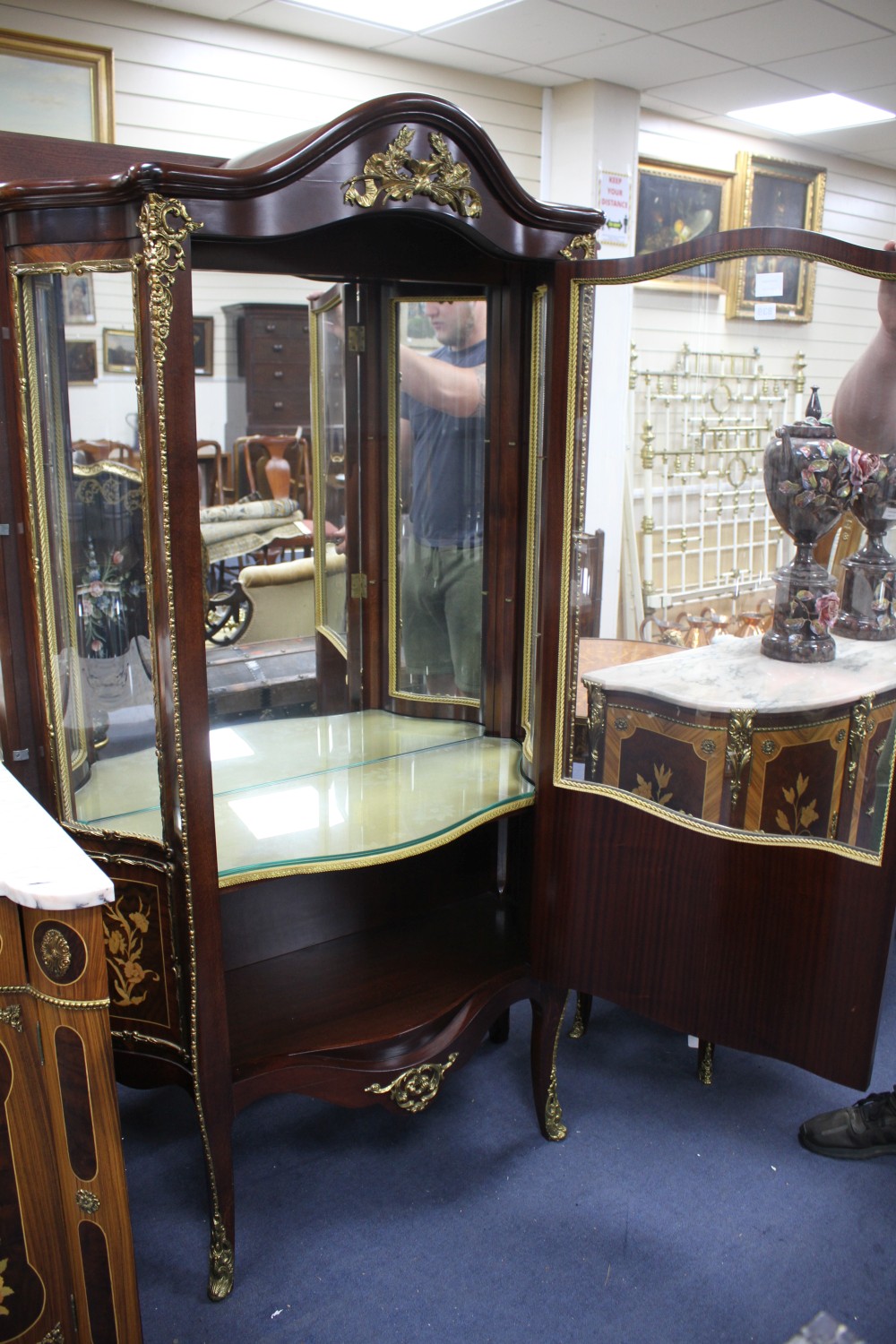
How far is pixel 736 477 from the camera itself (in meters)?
1.94

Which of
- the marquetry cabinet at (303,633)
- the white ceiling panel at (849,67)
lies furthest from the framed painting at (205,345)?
the white ceiling panel at (849,67)

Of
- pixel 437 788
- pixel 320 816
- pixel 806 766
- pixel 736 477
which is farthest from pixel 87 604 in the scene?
pixel 806 766

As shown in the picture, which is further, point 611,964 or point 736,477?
point 611,964

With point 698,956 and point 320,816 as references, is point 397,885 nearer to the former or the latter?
point 320,816

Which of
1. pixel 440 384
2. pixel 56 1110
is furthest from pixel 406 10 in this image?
pixel 56 1110

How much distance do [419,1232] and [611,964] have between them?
635mm

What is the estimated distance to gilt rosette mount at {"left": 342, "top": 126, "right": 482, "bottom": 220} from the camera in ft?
5.35

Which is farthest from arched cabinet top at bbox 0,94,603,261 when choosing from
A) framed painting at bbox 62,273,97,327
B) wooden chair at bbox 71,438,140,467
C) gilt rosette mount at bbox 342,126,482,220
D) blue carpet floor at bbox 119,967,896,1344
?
blue carpet floor at bbox 119,967,896,1344

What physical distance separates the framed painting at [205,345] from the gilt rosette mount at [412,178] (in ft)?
1.38

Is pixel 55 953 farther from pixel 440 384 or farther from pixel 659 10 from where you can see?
pixel 659 10

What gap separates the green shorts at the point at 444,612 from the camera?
2.35 m

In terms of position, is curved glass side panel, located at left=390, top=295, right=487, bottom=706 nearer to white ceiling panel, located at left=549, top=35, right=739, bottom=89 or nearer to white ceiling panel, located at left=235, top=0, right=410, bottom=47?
white ceiling panel, located at left=235, top=0, right=410, bottom=47

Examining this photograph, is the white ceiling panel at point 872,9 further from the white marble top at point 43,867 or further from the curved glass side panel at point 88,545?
the white marble top at point 43,867

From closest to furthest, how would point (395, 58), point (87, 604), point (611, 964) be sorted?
point (87, 604) → point (611, 964) → point (395, 58)
